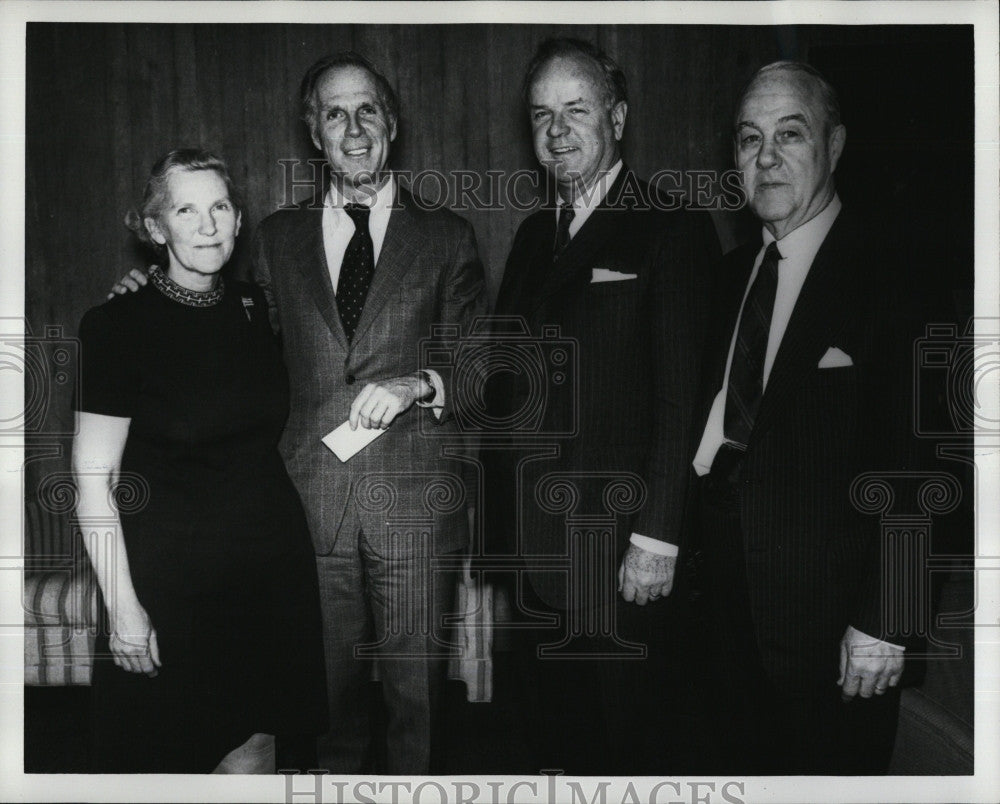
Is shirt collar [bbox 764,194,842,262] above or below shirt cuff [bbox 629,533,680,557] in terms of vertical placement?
above

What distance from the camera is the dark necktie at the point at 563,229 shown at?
7.74 ft

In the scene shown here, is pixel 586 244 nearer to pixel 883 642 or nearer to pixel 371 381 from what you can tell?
pixel 371 381

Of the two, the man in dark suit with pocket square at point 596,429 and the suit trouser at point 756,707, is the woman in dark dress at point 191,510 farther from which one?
the suit trouser at point 756,707

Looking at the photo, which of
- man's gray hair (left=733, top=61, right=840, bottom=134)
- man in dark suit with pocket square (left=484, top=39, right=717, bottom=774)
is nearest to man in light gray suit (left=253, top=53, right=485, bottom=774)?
man in dark suit with pocket square (left=484, top=39, right=717, bottom=774)

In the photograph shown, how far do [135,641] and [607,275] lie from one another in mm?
1546

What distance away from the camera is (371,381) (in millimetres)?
2369

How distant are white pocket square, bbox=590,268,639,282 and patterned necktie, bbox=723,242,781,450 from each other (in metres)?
0.32

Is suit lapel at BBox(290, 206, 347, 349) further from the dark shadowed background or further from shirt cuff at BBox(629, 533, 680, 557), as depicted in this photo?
shirt cuff at BBox(629, 533, 680, 557)

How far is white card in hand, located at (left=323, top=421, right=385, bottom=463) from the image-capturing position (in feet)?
7.79

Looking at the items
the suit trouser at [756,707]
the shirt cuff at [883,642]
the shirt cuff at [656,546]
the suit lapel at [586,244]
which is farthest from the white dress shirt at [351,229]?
the shirt cuff at [883,642]

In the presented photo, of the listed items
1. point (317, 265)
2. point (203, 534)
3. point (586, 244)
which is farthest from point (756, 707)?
point (317, 265)

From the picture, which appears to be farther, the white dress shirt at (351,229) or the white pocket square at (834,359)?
the white dress shirt at (351,229)

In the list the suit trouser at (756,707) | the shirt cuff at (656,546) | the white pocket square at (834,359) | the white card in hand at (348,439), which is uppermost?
the white pocket square at (834,359)

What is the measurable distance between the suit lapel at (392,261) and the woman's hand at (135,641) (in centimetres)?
92
